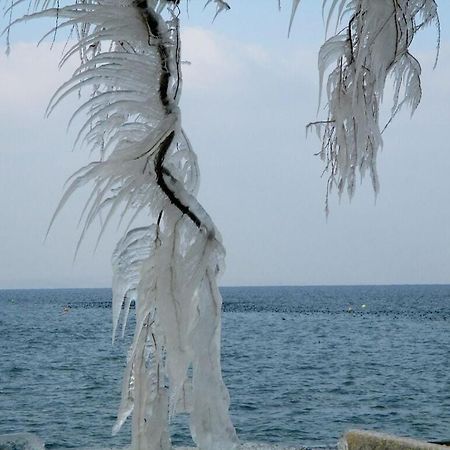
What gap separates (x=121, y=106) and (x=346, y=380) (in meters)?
29.3

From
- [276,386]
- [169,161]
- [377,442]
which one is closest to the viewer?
[169,161]

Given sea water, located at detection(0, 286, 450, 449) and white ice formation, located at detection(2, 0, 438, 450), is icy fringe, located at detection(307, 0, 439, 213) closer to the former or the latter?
white ice formation, located at detection(2, 0, 438, 450)

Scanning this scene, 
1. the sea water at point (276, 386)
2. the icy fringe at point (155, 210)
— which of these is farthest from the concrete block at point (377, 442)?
the sea water at point (276, 386)

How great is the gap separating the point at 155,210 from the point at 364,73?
24.3 inches

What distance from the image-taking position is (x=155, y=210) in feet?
6.51

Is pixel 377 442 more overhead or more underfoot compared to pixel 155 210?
more underfoot

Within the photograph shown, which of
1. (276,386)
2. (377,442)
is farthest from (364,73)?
(276,386)

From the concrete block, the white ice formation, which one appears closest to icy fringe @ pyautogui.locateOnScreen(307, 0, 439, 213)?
the white ice formation

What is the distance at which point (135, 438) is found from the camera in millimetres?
2129

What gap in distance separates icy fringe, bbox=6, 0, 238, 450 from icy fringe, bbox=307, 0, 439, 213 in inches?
13.6

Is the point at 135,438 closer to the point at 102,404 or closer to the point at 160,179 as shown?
the point at 160,179

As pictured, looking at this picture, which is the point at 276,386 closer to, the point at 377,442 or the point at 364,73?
the point at 377,442

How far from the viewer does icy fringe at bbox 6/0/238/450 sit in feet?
6.10

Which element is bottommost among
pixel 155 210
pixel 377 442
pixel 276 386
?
pixel 276 386
